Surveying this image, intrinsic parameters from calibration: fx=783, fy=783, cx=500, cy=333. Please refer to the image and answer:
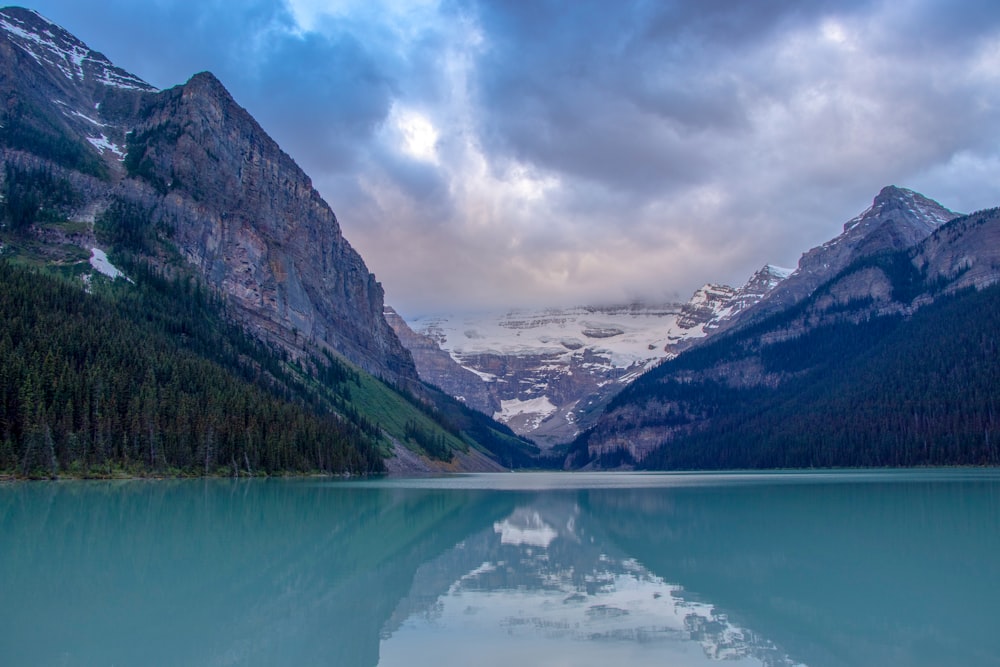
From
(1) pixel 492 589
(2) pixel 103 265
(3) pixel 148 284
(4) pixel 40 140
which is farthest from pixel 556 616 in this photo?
(4) pixel 40 140

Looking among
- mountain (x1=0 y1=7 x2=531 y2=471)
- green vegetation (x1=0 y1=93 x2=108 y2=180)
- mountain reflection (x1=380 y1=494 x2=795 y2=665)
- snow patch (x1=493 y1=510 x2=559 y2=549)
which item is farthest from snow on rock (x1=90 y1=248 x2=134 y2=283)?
mountain reflection (x1=380 y1=494 x2=795 y2=665)

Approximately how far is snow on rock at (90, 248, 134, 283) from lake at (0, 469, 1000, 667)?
11007 centimetres

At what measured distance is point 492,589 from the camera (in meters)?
25.1

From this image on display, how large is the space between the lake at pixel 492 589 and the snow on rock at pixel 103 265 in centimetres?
11007

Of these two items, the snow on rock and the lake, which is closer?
the lake

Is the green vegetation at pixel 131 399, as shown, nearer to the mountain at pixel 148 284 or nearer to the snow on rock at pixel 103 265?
the mountain at pixel 148 284

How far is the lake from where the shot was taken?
17234mm

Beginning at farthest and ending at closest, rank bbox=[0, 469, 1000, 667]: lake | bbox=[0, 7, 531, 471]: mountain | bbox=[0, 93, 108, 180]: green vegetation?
bbox=[0, 93, 108, 180]: green vegetation → bbox=[0, 7, 531, 471]: mountain → bbox=[0, 469, 1000, 667]: lake

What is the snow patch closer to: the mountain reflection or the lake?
the lake

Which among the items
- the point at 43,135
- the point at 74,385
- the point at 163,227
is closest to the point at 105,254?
the point at 163,227

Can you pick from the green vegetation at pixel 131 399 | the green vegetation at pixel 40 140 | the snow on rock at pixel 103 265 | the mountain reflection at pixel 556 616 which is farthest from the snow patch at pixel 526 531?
the green vegetation at pixel 40 140

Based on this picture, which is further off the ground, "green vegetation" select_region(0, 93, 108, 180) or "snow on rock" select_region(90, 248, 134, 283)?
"green vegetation" select_region(0, 93, 108, 180)

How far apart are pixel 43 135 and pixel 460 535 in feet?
625

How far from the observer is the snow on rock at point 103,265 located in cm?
14500
